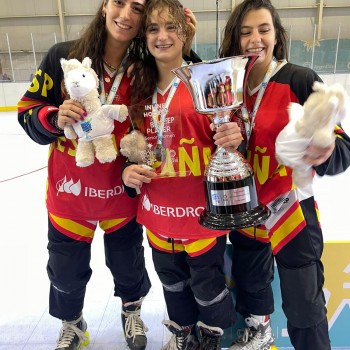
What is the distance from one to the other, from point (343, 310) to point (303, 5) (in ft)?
36.0

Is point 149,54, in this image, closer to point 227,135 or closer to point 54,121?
point 54,121

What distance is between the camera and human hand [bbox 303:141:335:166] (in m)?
0.91

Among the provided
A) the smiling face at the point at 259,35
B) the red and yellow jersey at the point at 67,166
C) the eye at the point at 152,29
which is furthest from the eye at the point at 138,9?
the smiling face at the point at 259,35

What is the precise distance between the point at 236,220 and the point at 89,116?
1.97 ft

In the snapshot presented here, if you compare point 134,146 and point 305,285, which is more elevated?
point 134,146

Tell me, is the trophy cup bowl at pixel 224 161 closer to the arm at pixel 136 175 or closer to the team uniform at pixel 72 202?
the arm at pixel 136 175

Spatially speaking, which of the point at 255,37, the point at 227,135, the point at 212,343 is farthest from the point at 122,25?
the point at 212,343

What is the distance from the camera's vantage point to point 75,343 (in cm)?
172

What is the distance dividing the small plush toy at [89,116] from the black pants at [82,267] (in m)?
0.43

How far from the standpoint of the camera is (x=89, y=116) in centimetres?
128

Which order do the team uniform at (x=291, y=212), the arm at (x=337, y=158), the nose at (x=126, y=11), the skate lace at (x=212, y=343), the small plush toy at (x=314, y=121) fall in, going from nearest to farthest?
the small plush toy at (x=314, y=121)
the arm at (x=337, y=158)
the team uniform at (x=291, y=212)
the nose at (x=126, y=11)
the skate lace at (x=212, y=343)

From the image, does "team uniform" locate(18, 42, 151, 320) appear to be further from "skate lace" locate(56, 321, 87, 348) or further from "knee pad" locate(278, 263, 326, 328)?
"knee pad" locate(278, 263, 326, 328)

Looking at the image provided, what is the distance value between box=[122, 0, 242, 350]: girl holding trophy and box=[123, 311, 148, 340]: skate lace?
1.29 ft

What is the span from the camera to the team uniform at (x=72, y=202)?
1.42 meters
